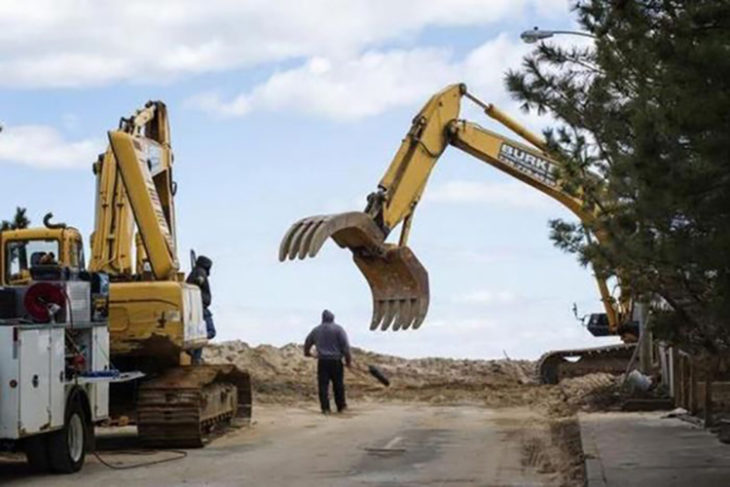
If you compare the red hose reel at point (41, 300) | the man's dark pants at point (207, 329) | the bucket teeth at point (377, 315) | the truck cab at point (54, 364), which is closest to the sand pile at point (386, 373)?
the bucket teeth at point (377, 315)

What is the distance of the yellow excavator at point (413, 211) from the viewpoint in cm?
2881

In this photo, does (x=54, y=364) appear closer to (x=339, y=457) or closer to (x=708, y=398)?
(x=339, y=457)

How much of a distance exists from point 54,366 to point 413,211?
14.8 m

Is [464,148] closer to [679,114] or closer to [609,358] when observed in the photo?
[609,358]

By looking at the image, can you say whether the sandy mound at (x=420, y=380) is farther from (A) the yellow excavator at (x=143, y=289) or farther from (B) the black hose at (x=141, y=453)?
(B) the black hose at (x=141, y=453)

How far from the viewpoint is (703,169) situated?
1077cm

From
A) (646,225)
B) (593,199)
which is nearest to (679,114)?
(646,225)

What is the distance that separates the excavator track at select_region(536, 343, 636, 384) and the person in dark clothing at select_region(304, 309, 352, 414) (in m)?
8.09

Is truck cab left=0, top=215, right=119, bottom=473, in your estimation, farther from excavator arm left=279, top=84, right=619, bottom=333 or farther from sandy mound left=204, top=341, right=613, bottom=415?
sandy mound left=204, top=341, right=613, bottom=415

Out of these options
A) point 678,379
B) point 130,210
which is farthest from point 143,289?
point 678,379

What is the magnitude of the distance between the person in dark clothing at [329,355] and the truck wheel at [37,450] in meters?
10.6

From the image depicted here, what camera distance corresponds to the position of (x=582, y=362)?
3416 cm

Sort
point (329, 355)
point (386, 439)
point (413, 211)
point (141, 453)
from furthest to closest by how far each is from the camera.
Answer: point (413, 211) → point (329, 355) → point (386, 439) → point (141, 453)

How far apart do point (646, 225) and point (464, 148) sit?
19.0 m
